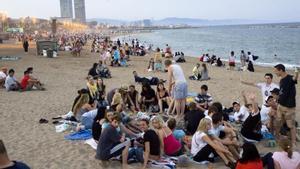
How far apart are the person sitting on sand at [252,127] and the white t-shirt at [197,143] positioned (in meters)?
1.47

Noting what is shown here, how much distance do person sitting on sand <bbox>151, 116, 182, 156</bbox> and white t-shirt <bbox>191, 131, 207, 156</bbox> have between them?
30 cm

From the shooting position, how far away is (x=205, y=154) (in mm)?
6582

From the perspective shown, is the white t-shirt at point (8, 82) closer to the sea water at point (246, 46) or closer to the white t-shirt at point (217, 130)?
the white t-shirt at point (217, 130)

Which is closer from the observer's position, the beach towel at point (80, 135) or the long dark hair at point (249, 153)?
the long dark hair at point (249, 153)

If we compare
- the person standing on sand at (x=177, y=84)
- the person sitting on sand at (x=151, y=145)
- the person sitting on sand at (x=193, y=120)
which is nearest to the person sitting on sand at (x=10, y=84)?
the person standing on sand at (x=177, y=84)

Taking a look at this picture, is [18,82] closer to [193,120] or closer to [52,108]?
[52,108]

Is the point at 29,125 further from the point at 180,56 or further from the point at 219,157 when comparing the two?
the point at 180,56

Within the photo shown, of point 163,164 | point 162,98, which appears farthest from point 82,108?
point 163,164

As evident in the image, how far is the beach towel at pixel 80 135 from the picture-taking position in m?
8.00

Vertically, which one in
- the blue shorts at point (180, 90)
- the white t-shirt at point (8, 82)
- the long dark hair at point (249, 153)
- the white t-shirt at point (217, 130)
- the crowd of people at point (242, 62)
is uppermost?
the blue shorts at point (180, 90)

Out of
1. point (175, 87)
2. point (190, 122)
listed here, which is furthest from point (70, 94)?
point (190, 122)

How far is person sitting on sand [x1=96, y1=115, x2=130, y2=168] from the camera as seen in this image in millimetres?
6410

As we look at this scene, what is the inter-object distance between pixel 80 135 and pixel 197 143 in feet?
9.24

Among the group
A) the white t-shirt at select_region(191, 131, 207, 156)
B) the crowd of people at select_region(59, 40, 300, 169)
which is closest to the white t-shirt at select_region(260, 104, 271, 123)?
the crowd of people at select_region(59, 40, 300, 169)
